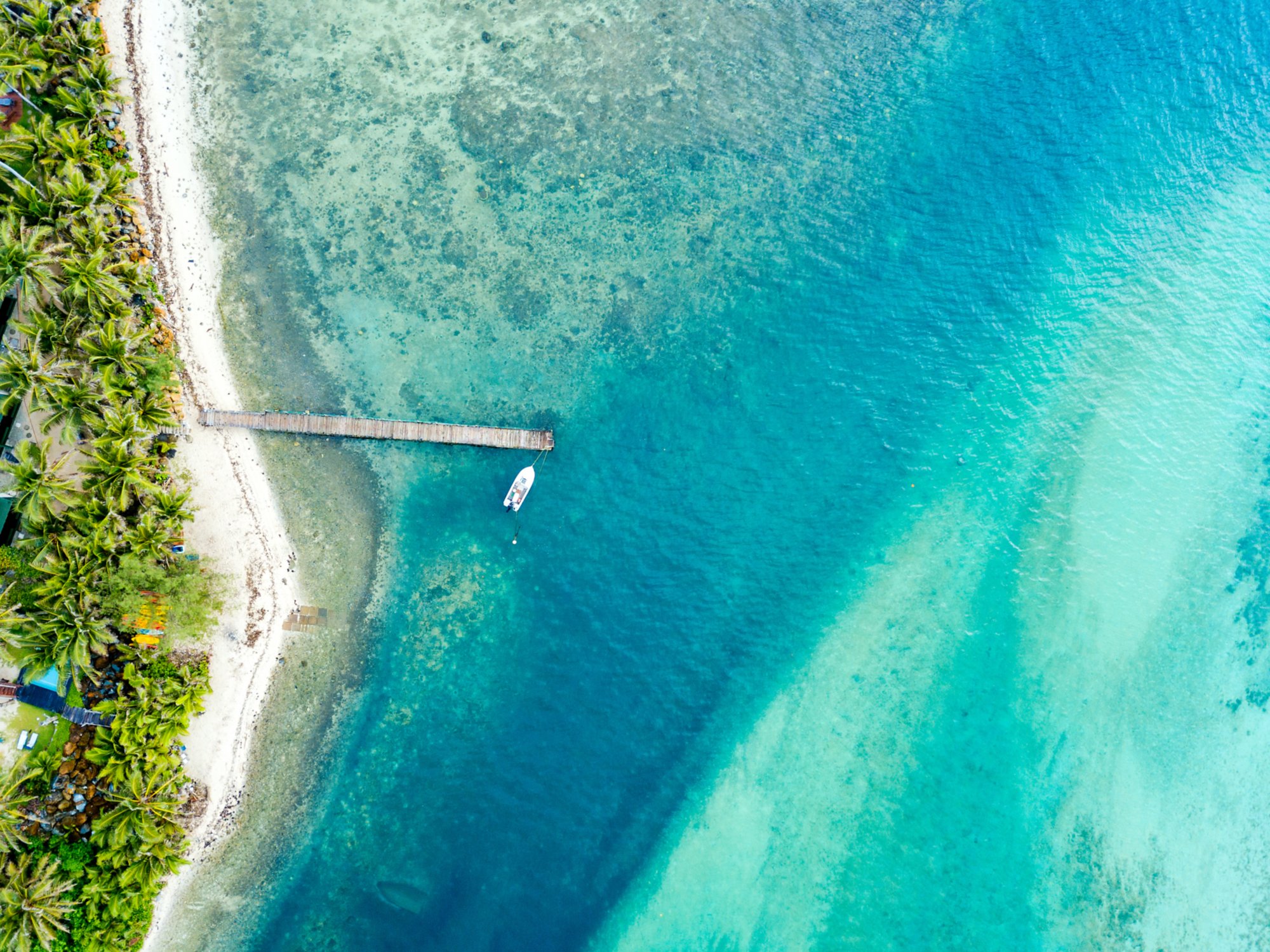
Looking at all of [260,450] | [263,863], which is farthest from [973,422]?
[263,863]

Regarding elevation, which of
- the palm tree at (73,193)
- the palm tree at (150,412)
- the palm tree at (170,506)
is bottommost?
the palm tree at (170,506)

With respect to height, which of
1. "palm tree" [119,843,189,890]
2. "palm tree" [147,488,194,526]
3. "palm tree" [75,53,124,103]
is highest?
"palm tree" [75,53,124,103]

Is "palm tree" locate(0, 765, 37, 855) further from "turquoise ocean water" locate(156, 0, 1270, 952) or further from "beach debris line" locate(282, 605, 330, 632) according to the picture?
"beach debris line" locate(282, 605, 330, 632)

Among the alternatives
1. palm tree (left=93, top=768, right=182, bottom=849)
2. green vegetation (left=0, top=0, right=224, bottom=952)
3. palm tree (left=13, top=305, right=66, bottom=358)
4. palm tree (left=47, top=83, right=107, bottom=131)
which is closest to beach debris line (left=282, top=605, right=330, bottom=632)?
green vegetation (left=0, top=0, right=224, bottom=952)

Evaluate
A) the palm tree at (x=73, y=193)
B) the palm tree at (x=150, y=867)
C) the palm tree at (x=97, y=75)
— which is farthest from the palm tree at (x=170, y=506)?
the palm tree at (x=97, y=75)

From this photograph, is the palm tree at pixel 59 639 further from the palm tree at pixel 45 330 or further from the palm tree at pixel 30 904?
the palm tree at pixel 45 330

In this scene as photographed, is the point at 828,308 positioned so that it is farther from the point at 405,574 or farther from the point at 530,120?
the point at 405,574

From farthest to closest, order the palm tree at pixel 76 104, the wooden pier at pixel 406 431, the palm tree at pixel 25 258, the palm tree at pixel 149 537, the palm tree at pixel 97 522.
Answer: the wooden pier at pixel 406 431, the palm tree at pixel 76 104, the palm tree at pixel 149 537, the palm tree at pixel 97 522, the palm tree at pixel 25 258
